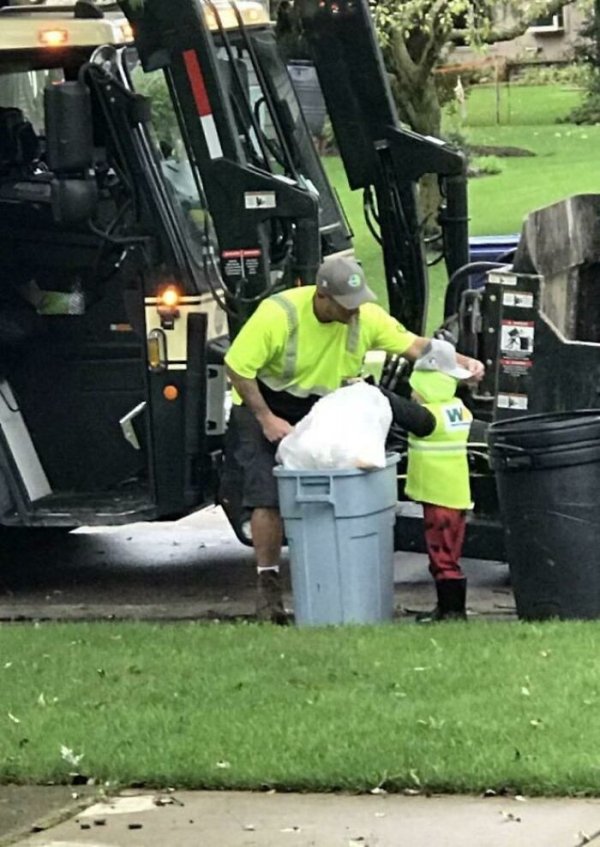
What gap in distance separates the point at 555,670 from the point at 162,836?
74.9 inches

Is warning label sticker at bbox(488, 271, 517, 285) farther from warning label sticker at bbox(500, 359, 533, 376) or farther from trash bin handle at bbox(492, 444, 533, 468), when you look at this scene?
trash bin handle at bbox(492, 444, 533, 468)

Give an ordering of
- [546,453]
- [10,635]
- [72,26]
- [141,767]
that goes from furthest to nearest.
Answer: [72,26] < [10,635] < [546,453] < [141,767]

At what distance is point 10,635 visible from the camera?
26.9 feet

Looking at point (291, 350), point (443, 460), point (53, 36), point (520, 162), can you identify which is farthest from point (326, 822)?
point (520, 162)

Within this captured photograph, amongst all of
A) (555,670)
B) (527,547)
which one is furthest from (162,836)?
(527,547)

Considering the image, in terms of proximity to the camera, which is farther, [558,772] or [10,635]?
[10,635]

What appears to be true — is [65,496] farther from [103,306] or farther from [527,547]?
[527,547]

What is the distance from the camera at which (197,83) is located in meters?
8.66

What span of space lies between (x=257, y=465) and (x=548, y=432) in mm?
1365

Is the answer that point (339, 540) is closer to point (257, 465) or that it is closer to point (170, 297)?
point (257, 465)

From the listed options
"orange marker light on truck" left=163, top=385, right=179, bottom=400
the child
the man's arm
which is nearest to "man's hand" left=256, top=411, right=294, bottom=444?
the man's arm

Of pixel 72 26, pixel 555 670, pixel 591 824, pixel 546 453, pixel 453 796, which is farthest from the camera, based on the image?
pixel 72 26

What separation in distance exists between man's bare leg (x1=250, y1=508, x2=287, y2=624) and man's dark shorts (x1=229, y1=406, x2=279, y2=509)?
6 centimetres

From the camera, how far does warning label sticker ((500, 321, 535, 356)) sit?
8.58 metres
